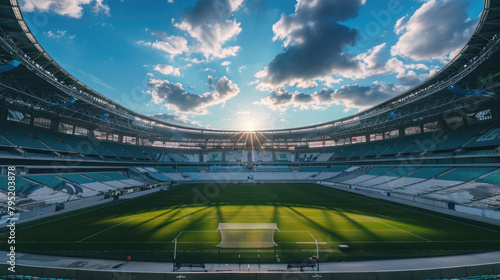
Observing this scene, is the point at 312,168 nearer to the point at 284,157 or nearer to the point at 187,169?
the point at 284,157

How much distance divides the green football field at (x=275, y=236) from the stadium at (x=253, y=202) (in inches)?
6.0

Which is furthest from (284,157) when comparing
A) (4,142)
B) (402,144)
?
(4,142)

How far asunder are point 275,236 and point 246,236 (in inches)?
110

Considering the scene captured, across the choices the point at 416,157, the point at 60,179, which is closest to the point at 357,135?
the point at 416,157

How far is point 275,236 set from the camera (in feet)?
53.6

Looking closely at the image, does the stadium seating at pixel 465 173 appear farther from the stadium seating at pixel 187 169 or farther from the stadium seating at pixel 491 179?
the stadium seating at pixel 187 169

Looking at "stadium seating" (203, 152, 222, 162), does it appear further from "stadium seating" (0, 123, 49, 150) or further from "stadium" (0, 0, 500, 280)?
"stadium seating" (0, 123, 49, 150)

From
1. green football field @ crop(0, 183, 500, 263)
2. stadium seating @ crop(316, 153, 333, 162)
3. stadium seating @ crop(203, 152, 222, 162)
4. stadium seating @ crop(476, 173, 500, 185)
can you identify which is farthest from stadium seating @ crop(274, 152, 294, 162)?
stadium seating @ crop(476, 173, 500, 185)

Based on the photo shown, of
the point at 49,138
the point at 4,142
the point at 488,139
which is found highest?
the point at 49,138

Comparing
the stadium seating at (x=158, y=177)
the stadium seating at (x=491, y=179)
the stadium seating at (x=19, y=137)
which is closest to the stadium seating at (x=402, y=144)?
the stadium seating at (x=491, y=179)

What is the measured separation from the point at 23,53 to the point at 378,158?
6639 cm

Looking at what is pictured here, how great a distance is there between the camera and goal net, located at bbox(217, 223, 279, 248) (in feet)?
46.8

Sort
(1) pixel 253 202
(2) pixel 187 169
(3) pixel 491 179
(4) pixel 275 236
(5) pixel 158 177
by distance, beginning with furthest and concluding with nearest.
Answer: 1. (2) pixel 187 169
2. (5) pixel 158 177
3. (1) pixel 253 202
4. (3) pixel 491 179
5. (4) pixel 275 236

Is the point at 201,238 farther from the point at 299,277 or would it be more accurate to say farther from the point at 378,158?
the point at 378,158
